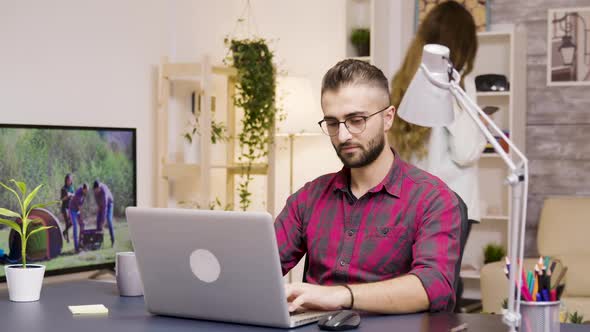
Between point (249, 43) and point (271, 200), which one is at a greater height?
point (249, 43)

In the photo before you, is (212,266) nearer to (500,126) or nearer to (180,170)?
(180,170)

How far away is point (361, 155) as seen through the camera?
2.17 meters

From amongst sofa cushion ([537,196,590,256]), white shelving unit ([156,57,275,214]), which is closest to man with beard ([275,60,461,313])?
white shelving unit ([156,57,275,214])

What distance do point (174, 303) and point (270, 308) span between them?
24cm

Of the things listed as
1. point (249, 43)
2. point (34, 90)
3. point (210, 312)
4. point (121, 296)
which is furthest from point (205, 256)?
point (249, 43)

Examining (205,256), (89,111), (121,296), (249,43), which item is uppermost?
(249,43)

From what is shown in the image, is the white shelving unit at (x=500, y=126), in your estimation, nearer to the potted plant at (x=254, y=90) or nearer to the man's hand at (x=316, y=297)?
the potted plant at (x=254, y=90)

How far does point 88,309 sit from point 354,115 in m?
0.74

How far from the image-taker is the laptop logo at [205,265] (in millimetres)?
1818

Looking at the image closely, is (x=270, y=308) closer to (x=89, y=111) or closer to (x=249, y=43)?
(x=89, y=111)

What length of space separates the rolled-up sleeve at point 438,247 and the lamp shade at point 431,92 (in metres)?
0.39

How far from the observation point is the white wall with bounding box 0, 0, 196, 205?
3.89 m

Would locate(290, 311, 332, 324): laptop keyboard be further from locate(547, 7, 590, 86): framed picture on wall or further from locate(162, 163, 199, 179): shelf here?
locate(547, 7, 590, 86): framed picture on wall

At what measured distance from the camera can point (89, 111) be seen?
14.0ft
